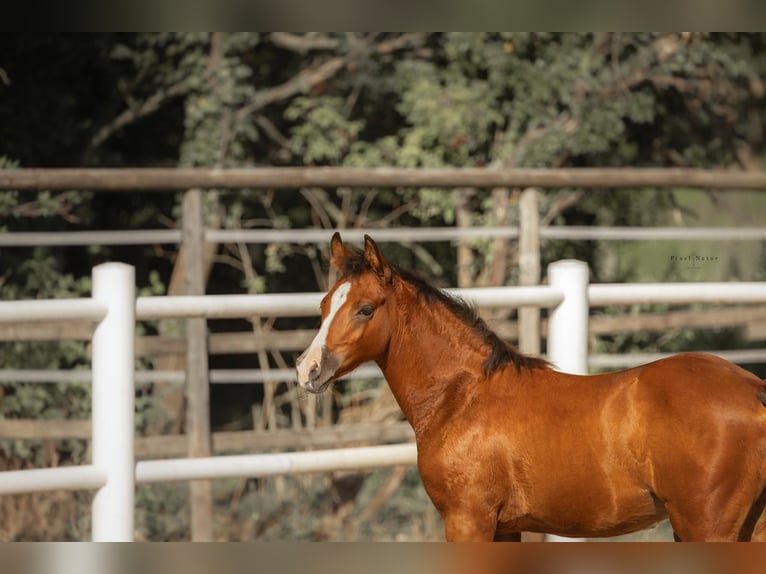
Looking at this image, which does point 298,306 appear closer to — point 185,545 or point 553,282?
point 553,282

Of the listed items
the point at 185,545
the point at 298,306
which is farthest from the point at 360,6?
the point at 298,306

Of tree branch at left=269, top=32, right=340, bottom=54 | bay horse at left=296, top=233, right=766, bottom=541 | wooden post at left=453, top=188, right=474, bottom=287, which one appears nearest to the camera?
bay horse at left=296, top=233, right=766, bottom=541

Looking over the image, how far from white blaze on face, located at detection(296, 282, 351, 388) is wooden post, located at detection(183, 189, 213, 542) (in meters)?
2.92

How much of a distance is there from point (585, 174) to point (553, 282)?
216cm

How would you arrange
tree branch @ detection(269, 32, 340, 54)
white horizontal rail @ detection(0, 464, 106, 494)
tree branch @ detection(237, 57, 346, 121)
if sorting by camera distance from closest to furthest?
1. white horizontal rail @ detection(0, 464, 106, 494)
2. tree branch @ detection(237, 57, 346, 121)
3. tree branch @ detection(269, 32, 340, 54)

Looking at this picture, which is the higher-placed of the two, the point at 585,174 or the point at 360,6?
the point at 585,174

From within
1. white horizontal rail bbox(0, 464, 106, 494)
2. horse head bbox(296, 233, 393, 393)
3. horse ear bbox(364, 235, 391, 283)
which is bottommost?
white horizontal rail bbox(0, 464, 106, 494)

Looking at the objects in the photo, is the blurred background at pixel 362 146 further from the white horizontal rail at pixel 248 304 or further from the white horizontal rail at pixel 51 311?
the white horizontal rail at pixel 51 311

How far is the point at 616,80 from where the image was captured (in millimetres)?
7449

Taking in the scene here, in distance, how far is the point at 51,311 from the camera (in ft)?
8.79

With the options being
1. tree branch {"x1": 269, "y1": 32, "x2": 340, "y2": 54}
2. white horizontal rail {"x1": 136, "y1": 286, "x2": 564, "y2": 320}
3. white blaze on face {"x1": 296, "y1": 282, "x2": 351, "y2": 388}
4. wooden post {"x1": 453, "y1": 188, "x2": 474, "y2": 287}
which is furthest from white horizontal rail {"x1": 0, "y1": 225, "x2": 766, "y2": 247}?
white blaze on face {"x1": 296, "y1": 282, "x2": 351, "y2": 388}

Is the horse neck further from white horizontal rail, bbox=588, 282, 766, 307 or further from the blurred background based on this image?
the blurred background

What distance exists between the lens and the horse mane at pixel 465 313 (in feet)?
6.99

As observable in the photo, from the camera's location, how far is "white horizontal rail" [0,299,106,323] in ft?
8.64
